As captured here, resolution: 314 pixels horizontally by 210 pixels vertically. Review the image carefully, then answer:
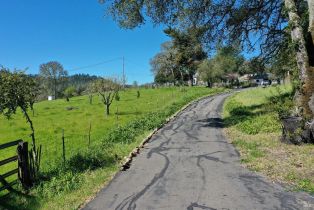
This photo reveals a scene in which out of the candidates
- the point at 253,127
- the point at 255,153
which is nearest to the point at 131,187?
the point at 255,153

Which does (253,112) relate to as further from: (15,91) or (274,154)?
(15,91)

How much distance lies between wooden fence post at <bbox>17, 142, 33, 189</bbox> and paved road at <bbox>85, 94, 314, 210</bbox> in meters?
2.94

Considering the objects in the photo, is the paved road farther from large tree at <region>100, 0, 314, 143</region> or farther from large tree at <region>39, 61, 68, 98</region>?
large tree at <region>39, 61, 68, 98</region>

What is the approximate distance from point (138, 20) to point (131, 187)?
15.4m

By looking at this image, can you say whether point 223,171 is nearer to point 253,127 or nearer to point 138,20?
point 253,127

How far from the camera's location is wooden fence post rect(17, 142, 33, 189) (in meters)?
12.6

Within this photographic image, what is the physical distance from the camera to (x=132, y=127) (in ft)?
91.5

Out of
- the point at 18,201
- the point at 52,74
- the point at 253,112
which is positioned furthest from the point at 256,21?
the point at 52,74

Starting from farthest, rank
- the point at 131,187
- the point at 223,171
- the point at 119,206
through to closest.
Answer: the point at 223,171 → the point at 131,187 → the point at 119,206

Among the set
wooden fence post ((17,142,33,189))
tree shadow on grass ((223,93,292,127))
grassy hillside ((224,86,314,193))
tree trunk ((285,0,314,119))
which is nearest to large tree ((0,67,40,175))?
wooden fence post ((17,142,33,189))

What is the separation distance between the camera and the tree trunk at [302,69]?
58.4ft

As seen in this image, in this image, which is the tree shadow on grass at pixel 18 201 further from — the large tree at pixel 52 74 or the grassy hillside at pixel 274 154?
the large tree at pixel 52 74

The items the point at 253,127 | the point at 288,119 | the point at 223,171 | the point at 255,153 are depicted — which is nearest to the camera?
the point at 223,171

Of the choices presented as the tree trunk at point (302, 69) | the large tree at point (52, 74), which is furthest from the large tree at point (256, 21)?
the large tree at point (52, 74)
